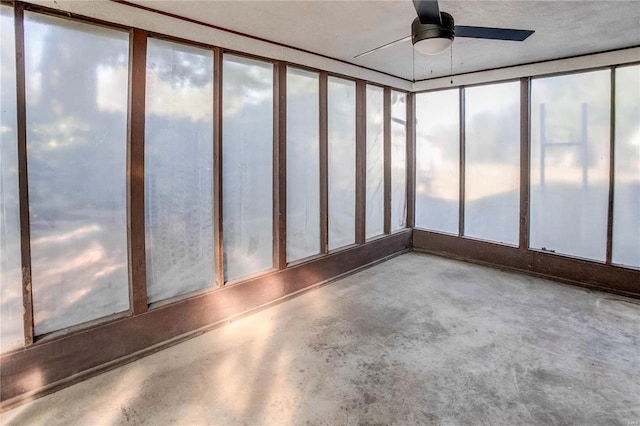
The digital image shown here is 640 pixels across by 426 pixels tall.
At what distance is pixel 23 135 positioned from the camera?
231 centimetres

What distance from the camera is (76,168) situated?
254cm

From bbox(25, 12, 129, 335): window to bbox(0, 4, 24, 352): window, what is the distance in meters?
0.08

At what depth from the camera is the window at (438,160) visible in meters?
5.56

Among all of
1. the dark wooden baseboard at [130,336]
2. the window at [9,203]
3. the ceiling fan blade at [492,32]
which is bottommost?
the dark wooden baseboard at [130,336]

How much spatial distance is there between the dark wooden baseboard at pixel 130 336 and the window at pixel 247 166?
250 millimetres

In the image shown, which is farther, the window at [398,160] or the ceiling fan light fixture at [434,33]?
the window at [398,160]

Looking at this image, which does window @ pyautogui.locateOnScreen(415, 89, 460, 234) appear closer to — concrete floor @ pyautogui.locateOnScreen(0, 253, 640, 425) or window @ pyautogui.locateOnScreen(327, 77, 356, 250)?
window @ pyautogui.locateOnScreen(327, 77, 356, 250)

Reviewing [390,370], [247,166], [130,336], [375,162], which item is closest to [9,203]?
[130,336]

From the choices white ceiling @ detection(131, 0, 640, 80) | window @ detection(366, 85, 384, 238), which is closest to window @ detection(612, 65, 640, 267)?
white ceiling @ detection(131, 0, 640, 80)

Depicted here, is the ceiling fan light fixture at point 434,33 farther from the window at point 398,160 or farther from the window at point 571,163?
the window at point 398,160

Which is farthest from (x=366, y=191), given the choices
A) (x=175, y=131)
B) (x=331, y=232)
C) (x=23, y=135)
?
(x=23, y=135)

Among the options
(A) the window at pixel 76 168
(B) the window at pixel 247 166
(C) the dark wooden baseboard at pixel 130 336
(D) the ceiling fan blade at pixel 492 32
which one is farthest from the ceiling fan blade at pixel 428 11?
(C) the dark wooden baseboard at pixel 130 336

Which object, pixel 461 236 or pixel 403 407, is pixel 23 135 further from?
pixel 461 236

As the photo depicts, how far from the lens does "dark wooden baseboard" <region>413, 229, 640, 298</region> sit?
13.5 ft
